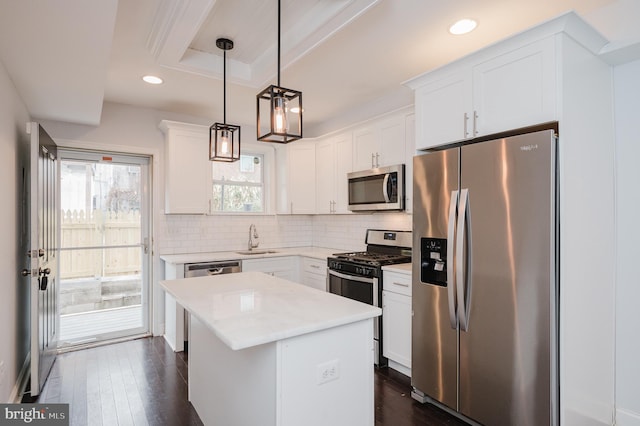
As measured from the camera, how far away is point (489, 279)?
2.15 metres

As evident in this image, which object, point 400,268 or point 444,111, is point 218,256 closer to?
point 400,268

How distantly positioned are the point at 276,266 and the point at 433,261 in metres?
2.21

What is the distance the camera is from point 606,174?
2238 millimetres

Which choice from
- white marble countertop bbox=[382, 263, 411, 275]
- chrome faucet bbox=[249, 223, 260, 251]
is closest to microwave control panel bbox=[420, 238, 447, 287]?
white marble countertop bbox=[382, 263, 411, 275]

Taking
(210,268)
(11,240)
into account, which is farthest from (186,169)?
(11,240)

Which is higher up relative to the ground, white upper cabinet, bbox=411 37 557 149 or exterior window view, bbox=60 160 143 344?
white upper cabinet, bbox=411 37 557 149

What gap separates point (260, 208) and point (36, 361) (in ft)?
9.38

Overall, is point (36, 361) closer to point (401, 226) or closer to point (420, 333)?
point (420, 333)

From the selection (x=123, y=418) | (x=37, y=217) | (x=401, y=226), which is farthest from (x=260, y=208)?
(x=123, y=418)

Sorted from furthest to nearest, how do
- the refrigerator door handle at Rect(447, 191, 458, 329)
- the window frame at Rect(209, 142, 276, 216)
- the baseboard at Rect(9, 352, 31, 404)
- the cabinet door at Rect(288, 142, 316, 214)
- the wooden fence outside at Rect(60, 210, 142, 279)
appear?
the window frame at Rect(209, 142, 276, 216), the cabinet door at Rect(288, 142, 316, 214), the wooden fence outside at Rect(60, 210, 142, 279), the baseboard at Rect(9, 352, 31, 404), the refrigerator door handle at Rect(447, 191, 458, 329)

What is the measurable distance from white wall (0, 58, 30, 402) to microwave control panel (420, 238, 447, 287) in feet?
9.12

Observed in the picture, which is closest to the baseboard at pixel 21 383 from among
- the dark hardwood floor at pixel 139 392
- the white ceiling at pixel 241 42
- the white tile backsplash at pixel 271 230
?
the dark hardwood floor at pixel 139 392

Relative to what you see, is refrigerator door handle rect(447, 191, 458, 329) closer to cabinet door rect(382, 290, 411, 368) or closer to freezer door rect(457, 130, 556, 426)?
freezer door rect(457, 130, 556, 426)

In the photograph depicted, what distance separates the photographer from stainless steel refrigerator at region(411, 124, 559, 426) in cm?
193
